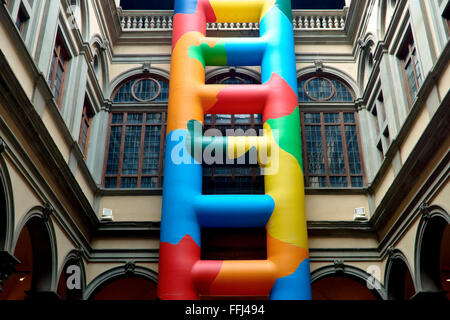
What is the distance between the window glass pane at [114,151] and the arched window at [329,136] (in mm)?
4669

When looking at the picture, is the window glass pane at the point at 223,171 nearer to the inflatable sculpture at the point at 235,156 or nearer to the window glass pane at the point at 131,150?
the inflatable sculpture at the point at 235,156

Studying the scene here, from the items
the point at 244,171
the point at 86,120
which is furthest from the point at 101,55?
the point at 244,171

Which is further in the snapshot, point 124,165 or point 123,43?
point 123,43

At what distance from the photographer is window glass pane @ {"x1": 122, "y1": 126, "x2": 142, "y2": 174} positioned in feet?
45.0

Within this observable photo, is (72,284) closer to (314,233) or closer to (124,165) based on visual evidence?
(124,165)

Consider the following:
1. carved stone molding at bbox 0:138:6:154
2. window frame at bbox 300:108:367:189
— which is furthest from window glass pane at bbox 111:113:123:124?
A: carved stone molding at bbox 0:138:6:154

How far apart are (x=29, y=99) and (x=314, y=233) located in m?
6.95

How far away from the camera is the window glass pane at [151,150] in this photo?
1370cm

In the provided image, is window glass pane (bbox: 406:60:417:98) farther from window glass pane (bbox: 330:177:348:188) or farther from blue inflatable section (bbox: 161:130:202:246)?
blue inflatable section (bbox: 161:130:202:246)

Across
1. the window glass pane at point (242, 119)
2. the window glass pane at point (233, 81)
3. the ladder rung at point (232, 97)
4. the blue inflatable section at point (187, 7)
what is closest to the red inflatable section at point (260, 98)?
the ladder rung at point (232, 97)

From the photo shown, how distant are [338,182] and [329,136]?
1314 millimetres

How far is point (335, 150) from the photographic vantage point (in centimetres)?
1388

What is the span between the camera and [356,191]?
13.1 m
